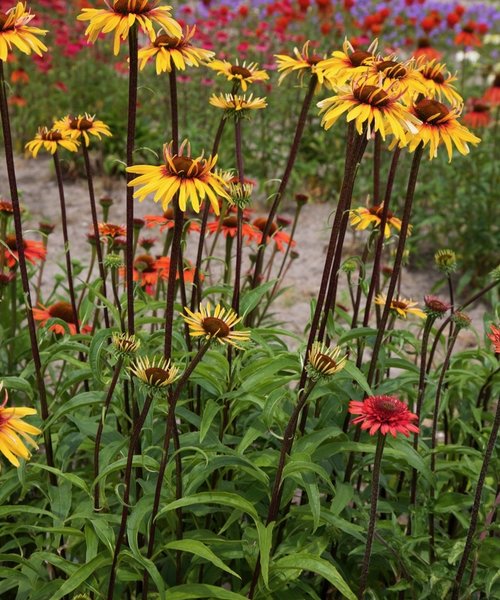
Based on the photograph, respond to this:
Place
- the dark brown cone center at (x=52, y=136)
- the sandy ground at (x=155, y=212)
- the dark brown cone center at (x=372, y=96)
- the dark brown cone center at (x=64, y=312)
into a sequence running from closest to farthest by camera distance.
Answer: the dark brown cone center at (x=372, y=96)
the dark brown cone center at (x=52, y=136)
the dark brown cone center at (x=64, y=312)
the sandy ground at (x=155, y=212)

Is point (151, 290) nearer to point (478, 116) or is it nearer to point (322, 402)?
point (322, 402)

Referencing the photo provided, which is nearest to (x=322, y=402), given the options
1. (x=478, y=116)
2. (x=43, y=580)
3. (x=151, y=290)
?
(x=43, y=580)

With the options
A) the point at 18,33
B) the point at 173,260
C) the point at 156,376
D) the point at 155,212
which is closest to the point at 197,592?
the point at 156,376

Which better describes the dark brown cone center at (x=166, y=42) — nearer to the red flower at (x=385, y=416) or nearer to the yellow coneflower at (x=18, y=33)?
the yellow coneflower at (x=18, y=33)

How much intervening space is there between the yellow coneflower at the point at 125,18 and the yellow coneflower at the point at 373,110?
14.0 inches

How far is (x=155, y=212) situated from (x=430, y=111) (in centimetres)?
410

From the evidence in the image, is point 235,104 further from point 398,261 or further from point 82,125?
point 398,261

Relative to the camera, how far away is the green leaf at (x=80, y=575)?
1.69 metres

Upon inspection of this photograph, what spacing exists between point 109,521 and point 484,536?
2.93ft

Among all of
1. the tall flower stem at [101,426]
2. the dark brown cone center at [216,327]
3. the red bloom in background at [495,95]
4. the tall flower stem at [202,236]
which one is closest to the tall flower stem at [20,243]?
the tall flower stem at [101,426]

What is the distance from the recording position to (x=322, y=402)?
219cm

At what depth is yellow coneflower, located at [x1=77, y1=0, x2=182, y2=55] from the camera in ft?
5.03

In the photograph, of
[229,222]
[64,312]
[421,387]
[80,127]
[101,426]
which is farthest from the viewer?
[229,222]

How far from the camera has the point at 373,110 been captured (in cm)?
159
